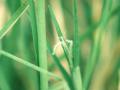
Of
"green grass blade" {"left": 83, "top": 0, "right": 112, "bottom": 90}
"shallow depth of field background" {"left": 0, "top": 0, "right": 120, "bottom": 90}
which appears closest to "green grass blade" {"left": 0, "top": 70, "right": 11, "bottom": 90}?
"shallow depth of field background" {"left": 0, "top": 0, "right": 120, "bottom": 90}

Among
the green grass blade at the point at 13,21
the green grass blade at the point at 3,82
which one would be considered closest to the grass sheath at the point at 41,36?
the green grass blade at the point at 13,21

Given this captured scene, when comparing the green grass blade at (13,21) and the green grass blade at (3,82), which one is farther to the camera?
the green grass blade at (3,82)

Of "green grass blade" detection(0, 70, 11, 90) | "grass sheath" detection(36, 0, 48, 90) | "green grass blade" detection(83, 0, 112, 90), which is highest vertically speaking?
"grass sheath" detection(36, 0, 48, 90)

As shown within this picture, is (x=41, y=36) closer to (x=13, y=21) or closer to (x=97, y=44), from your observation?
(x=13, y=21)

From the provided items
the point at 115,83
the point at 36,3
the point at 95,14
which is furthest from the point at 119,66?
the point at 36,3

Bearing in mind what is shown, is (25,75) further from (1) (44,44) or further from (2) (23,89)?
(1) (44,44)

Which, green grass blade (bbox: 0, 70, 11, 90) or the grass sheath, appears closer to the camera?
the grass sheath

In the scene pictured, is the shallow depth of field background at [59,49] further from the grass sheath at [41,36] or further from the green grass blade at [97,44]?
the grass sheath at [41,36]

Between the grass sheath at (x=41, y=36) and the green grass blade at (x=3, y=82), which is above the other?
the grass sheath at (x=41, y=36)

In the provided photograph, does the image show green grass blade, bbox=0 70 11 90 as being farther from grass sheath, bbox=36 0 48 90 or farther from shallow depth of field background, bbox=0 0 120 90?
grass sheath, bbox=36 0 48 90
